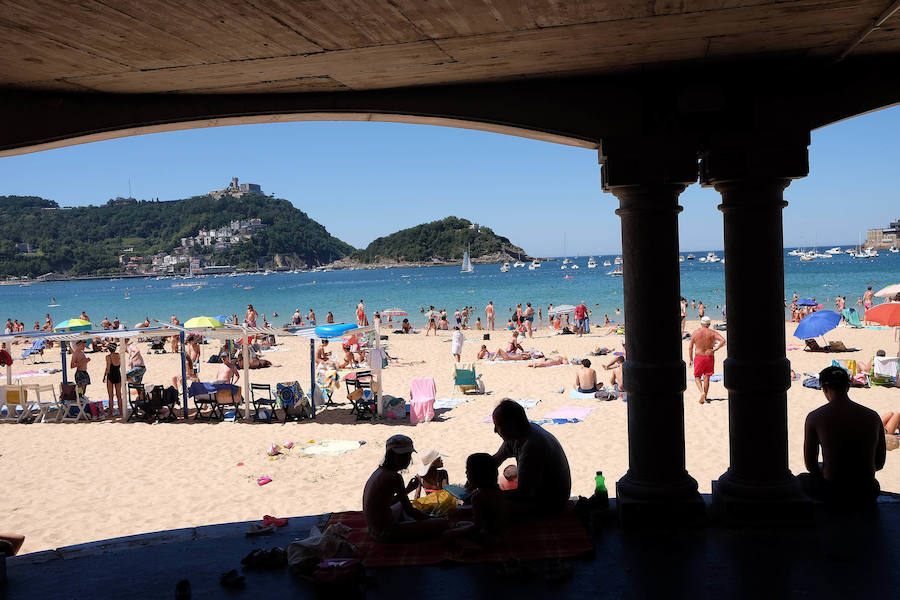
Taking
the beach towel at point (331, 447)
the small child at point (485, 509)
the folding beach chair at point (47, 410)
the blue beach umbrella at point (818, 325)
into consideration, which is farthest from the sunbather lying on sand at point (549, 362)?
the small child at point (485, 509)

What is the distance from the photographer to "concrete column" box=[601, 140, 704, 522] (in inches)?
160

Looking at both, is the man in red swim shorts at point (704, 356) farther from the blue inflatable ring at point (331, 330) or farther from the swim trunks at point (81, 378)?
the swim trunks at point (81, 378)

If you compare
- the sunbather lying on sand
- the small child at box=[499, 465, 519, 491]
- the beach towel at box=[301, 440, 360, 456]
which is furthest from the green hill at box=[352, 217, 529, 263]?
the small child at box=[499, 465, 519, 491]

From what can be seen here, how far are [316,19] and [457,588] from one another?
2.75 metres

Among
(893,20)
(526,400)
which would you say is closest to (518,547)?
(893,20)

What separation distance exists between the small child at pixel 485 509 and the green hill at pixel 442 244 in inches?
5274

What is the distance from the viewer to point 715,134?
160 inches

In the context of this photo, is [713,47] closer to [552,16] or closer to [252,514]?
[552,16]

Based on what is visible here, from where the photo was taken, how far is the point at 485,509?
12.9 feet

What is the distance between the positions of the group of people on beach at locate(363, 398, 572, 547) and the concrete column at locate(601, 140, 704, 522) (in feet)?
1.58

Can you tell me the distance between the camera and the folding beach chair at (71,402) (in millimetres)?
11773

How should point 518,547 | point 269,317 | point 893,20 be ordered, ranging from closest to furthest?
point 893,20
point 518,547
point 269,317

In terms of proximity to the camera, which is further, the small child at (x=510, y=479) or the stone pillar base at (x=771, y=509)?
the small child at (x=510, y=479)

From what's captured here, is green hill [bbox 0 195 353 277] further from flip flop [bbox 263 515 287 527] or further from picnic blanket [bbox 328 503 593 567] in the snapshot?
picnic blanket [bbox 328 503 593 567]
